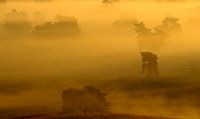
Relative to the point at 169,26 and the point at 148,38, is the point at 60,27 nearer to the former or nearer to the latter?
the point at 148,38


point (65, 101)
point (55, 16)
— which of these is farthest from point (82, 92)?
point (55, 16)

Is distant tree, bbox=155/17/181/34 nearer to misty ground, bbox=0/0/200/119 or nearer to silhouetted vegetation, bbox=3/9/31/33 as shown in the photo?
misty ground, bbox=0/0/200/119

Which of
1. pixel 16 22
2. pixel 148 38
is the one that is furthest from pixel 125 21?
pixel 16 22

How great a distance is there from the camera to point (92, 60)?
2912 millimetres

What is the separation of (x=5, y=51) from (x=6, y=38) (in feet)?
0.27

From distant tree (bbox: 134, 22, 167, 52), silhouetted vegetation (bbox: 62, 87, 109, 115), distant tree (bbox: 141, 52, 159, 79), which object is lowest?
silhouetted vegetation (bbox: 62, 87, 109, 115)

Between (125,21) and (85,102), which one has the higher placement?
(125,21)

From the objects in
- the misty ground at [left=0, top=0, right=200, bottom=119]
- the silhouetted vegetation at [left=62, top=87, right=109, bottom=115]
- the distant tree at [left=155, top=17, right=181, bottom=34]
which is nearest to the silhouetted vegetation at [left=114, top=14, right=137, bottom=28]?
the misty ground at [left=0, top=0, right=200, bottom=119]

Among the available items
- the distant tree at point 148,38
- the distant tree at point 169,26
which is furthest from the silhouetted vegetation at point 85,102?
the distant tree at point 169,26

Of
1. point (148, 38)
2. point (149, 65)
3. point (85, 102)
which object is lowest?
point (85, 102)

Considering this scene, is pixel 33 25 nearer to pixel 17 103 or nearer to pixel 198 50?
pixel 17 103

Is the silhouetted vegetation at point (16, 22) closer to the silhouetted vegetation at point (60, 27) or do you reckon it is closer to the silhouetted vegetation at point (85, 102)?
the silhouetted vegetation at point (60, 27)

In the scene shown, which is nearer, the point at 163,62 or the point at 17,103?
the point at 17,103

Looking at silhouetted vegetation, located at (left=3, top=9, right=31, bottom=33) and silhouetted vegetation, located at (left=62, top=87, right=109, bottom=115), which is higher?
silhouetted vegetation, located at (left=3, top=9, right=31, bottom=33)
